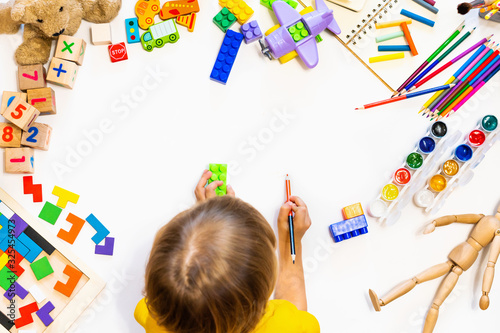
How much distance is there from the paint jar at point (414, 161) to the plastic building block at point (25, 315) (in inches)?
36.8

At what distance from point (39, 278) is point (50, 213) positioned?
0.15m

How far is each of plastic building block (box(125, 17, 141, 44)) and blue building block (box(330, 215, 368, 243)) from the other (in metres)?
0.66

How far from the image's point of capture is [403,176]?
990mm

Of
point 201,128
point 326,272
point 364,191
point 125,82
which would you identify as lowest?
point 326,272

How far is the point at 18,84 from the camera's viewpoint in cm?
97

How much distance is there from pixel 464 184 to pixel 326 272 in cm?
41

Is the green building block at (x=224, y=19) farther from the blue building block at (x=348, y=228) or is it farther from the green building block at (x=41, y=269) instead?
the green building block at (x=41, y=269)

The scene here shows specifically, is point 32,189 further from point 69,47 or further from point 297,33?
point 297,33

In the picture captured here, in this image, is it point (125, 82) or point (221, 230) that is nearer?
point (221, 230)

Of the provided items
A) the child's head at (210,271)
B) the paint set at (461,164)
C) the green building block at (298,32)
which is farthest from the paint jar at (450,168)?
the child's head at (210,271)

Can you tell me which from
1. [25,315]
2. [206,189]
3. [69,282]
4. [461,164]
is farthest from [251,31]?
[25,315]

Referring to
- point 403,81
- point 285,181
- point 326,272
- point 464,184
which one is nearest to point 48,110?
point 285,181

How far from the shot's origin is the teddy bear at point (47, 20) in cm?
89

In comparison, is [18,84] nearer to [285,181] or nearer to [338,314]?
[285,181]
